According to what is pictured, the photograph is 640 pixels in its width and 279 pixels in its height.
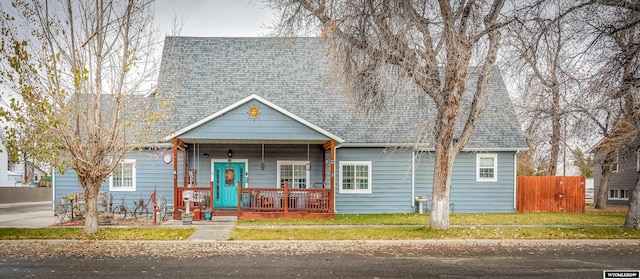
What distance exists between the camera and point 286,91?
79.1 feet

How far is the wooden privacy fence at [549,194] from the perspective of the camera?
931 inches

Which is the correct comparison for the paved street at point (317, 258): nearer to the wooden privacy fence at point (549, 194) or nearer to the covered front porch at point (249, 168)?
the covered front porch at point (249, 168)

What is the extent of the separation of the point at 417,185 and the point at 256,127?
7.69 metres

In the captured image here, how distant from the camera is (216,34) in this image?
25938 mm

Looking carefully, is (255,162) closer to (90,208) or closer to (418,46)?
(90,208)

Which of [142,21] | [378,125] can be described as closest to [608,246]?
[378,125]

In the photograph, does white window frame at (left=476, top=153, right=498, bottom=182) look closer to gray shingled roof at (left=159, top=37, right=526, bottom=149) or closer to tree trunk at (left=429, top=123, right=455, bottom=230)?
gray shingled roof at (left=159, top=37, right=526, bottom=149)

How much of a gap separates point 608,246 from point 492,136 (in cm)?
1046

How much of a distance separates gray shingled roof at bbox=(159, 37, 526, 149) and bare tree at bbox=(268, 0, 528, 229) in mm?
6947

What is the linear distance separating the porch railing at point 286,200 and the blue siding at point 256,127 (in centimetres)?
198

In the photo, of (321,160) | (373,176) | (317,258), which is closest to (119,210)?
(321,160)

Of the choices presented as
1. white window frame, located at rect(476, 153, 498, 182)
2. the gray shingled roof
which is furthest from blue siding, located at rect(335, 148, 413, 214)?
white window frame, located at rect(476, 153, 498, 182)

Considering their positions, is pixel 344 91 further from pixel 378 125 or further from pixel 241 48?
pixel 241 48

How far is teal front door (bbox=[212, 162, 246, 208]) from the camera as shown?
2233cm
